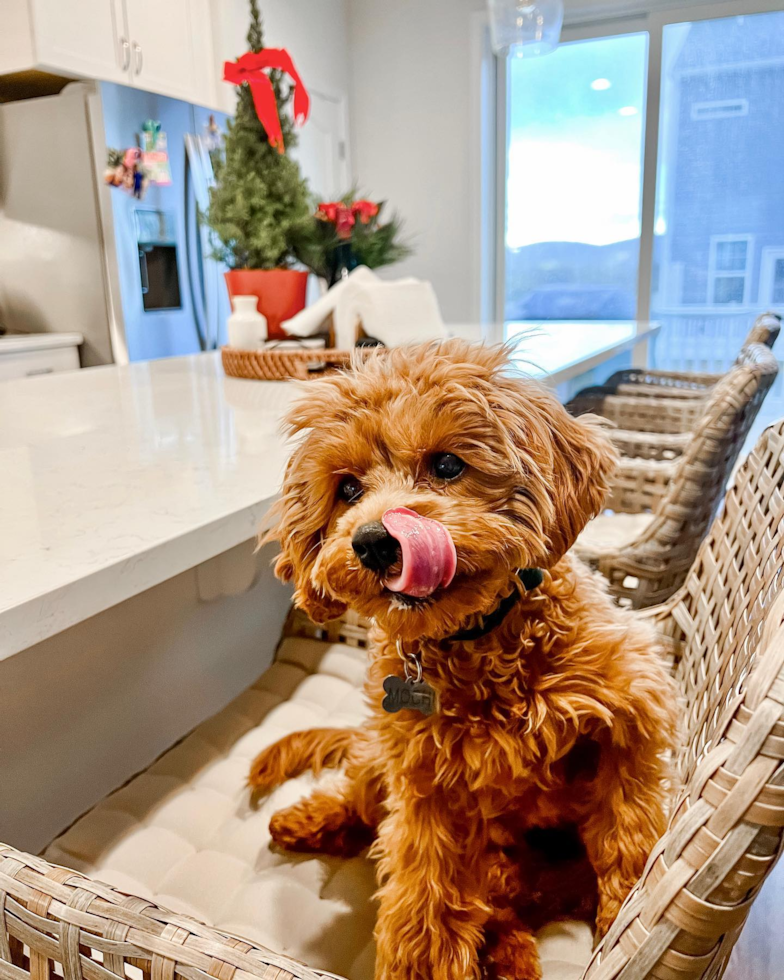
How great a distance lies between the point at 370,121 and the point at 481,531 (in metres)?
4.86

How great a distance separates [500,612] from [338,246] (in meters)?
1.47

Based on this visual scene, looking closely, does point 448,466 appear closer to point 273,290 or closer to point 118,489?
point 118,489

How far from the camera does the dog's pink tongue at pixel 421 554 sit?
1.70 ft

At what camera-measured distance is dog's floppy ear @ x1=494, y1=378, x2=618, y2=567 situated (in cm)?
58

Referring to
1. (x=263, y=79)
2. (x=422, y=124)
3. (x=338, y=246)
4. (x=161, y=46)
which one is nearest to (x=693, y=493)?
(x=338, y=246)

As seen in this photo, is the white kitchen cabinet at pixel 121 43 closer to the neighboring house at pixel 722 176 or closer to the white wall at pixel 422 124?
the white wall at pixel 422 124

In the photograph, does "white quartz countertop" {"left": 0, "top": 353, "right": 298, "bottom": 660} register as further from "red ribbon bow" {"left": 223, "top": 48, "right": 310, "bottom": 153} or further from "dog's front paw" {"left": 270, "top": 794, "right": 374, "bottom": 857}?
"red ribbon bow" {"left": 223, "top": 48, "right": 310, "bottom": 153}

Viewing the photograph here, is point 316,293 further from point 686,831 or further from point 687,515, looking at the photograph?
point 686,831

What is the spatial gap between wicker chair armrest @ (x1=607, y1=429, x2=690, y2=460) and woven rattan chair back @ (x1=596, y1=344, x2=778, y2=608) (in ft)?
1.87

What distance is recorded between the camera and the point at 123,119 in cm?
336

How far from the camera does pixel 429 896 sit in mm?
606

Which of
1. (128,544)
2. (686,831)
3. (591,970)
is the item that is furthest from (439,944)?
(128,544)

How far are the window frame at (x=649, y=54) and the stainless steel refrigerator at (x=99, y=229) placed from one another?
6.15ft

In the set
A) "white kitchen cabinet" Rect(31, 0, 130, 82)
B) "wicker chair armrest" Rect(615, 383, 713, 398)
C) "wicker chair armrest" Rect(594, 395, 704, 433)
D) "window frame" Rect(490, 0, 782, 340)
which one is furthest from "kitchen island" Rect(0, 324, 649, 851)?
"window frame" Rect(490, 0, 782, 340)
